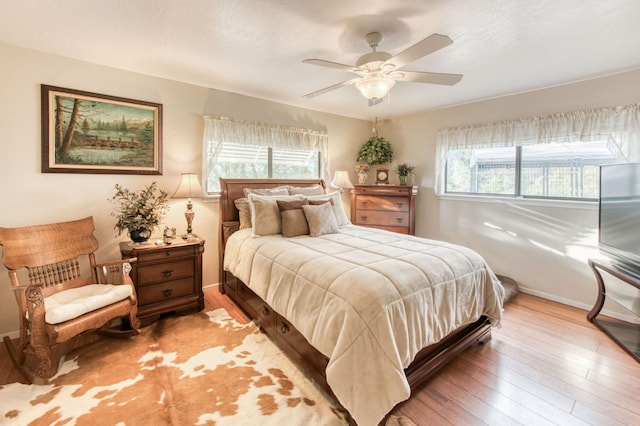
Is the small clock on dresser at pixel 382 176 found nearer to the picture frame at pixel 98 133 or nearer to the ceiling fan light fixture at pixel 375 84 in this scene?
the ceiling fan light fixture at pixel 375 84

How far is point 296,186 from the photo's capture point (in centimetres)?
402

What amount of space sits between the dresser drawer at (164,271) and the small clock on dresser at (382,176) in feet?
10.8

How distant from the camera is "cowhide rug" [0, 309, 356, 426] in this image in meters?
1.64

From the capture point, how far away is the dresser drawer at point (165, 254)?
2641mm

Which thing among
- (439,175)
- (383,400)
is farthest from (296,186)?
(383,400)

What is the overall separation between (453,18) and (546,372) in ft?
8.61

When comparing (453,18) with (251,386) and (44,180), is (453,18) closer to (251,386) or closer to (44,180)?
(251,386)

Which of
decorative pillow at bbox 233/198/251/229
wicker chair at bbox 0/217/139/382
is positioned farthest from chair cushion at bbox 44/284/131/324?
decorative pillow at bbox 233/198/251/229

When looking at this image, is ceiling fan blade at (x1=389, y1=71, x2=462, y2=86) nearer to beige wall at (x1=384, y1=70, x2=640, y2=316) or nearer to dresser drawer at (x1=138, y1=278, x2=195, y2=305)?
beige wall at (x1=384, y1=70, x2=640, y2=316)

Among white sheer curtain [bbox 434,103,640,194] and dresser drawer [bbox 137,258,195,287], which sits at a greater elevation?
white sheer curtain [bbox 434,103,640,194]

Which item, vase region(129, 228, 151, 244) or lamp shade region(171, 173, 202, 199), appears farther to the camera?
lamp shade region(171, 173, 202, 199)

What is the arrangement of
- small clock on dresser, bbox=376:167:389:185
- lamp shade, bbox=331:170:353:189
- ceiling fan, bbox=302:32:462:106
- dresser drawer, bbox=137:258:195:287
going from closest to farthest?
ceiling fan, bbox=302:32:462:106 < dresser drawer, bbox=137:258:195:287 < lamp shade, bbox=331:170:353:189 < small clock on dresser, bbox=376:167:389:185

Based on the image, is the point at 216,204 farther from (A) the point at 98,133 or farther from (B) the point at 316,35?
(B) the point at 316,35

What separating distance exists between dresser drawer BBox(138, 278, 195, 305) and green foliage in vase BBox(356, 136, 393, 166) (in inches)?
132
